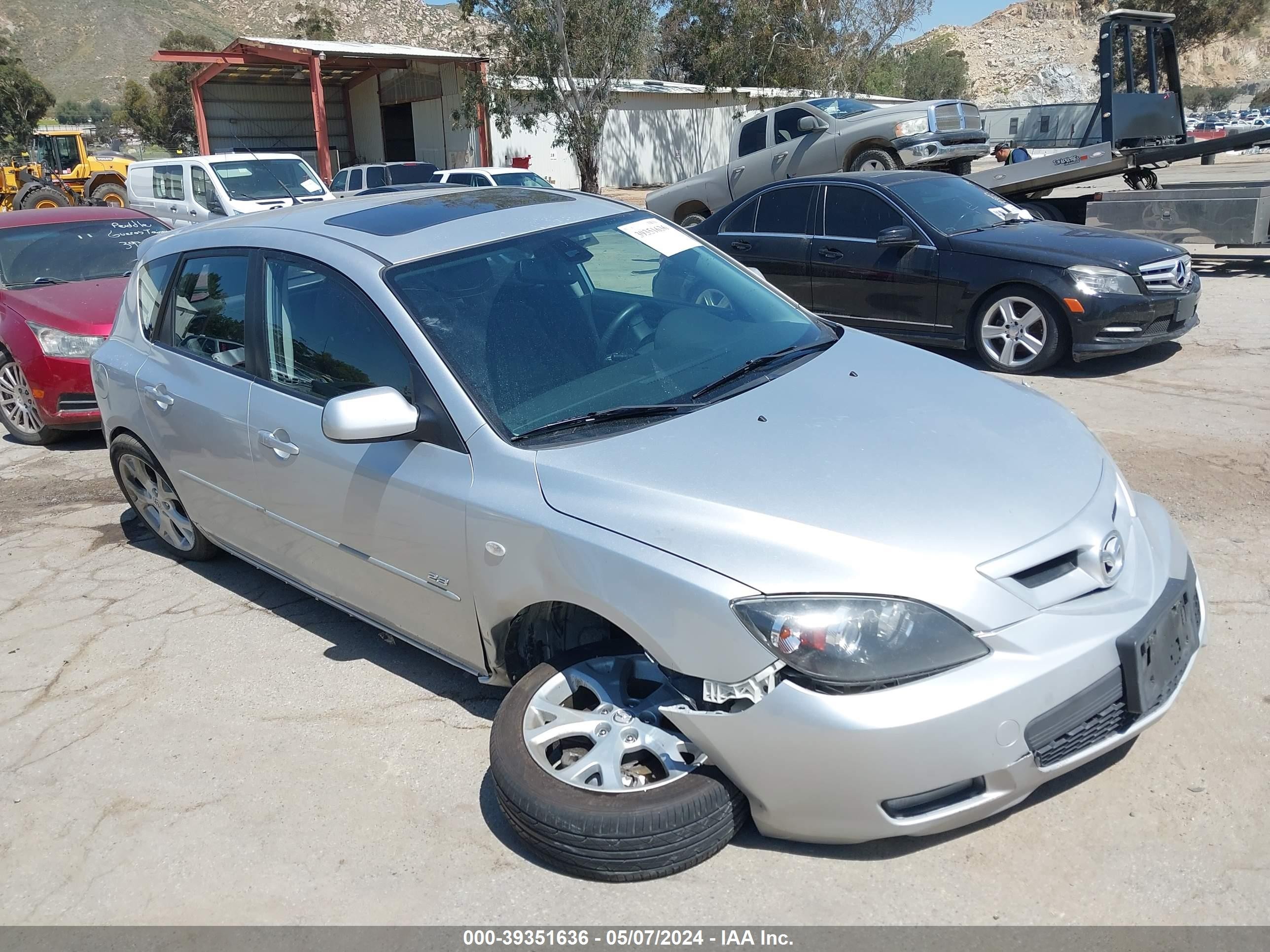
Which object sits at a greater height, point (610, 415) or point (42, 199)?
point (42, 199)

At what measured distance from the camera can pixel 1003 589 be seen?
258 centimetres

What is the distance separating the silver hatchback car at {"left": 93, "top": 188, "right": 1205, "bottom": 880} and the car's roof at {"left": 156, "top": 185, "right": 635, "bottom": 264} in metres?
0.02

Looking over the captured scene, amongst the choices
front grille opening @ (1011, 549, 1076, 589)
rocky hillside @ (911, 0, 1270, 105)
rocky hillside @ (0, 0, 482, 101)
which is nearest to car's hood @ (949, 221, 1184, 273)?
front grille opening @ (1011, 549, 1076, 589)

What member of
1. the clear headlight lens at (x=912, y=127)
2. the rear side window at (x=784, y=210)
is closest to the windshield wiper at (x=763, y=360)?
the rear side window at (x=784, y=210)

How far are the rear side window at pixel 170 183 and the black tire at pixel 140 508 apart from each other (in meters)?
13.2

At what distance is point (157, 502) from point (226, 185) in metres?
12.9

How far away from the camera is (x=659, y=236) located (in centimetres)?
432

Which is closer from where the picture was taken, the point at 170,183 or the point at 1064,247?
the point at 1064,247

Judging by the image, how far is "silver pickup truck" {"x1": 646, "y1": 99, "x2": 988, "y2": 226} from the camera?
14344 millimetres

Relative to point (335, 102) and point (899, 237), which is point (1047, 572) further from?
point (335, 102)

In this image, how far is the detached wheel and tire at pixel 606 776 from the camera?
2.71 meters

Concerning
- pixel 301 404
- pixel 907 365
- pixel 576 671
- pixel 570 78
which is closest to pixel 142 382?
pixel 301 404

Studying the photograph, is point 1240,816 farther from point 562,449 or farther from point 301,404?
point 301,404

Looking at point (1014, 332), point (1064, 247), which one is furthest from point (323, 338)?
point (1064, 247)
